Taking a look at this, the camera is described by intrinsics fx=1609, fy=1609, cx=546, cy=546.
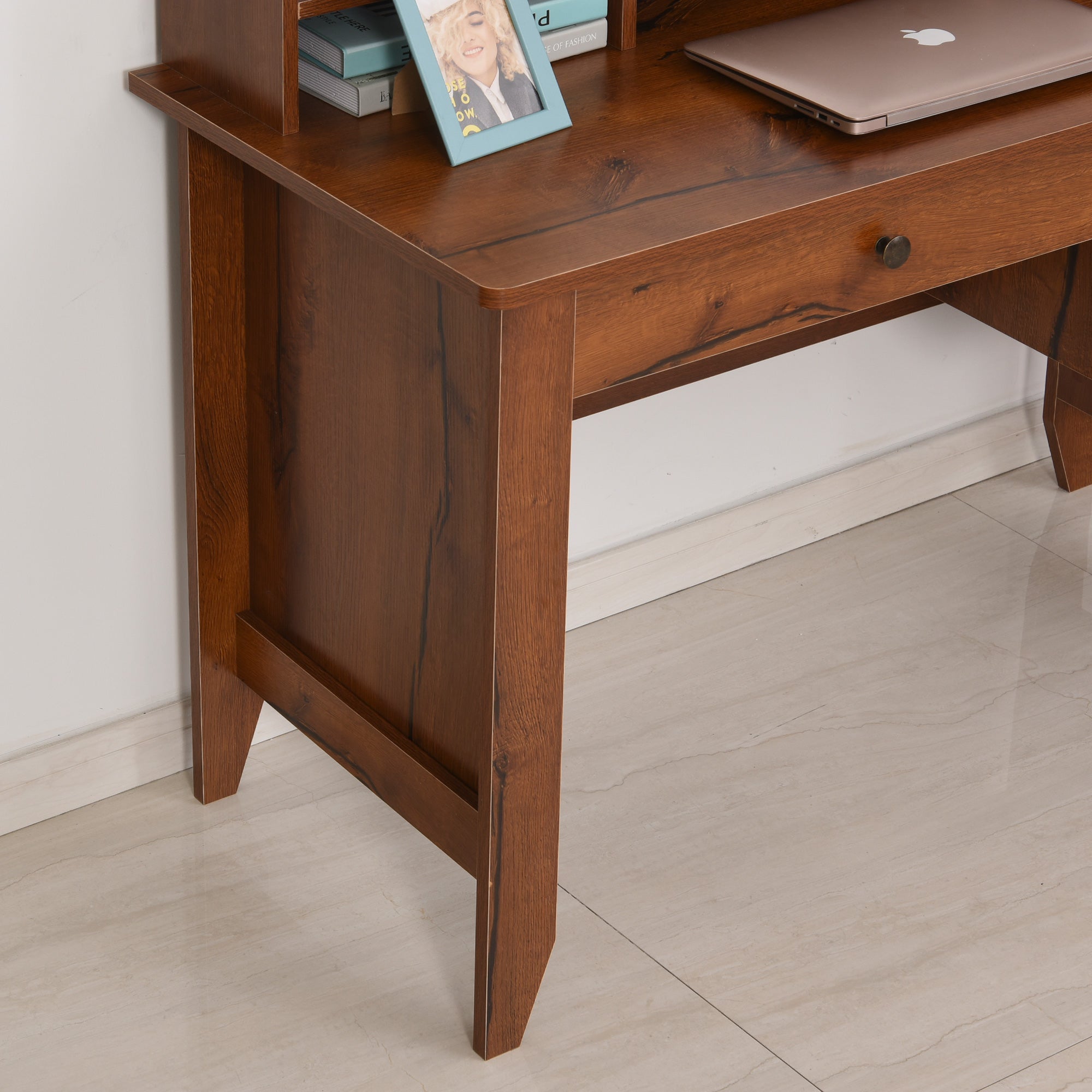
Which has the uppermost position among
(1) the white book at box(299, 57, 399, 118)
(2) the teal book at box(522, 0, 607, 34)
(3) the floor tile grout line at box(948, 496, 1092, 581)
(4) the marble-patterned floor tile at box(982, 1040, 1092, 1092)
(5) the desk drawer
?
(2) the teal book at box(522, 0, 607, 34)

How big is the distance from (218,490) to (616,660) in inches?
24.8

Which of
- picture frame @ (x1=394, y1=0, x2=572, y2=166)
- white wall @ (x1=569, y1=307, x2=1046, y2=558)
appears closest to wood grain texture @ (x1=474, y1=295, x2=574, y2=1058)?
picture frame @ (x1=394, y1=0, x2=572, y2=166)

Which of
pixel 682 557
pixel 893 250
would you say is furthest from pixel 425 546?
pixel 682 557

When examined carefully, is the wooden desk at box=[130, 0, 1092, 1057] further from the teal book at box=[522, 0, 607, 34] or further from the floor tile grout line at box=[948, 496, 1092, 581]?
the floor tile grout line at box=[948, 496, 1092, 581]

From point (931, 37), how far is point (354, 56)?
21.3 inches

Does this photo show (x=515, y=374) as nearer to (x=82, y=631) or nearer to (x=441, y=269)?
(x=441, y=269)

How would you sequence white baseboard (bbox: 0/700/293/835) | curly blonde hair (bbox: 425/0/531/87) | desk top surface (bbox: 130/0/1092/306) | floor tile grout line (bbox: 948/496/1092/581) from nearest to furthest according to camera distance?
desk top surface (bbox: 130/0/1092/306) → curly blonde hair (bbox: 425/0/531/87) → white baseboard (bbox: 0/700/293/835) → floor tile grout line (bbox: 948/496/1092/581)

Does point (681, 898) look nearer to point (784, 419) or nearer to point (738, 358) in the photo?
point (738, 358)

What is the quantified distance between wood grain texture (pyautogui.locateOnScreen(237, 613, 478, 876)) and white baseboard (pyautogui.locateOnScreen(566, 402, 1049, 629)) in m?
0.48

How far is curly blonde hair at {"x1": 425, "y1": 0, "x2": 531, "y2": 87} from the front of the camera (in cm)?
128

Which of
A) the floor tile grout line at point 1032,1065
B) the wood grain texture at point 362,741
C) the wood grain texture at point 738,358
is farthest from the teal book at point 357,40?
the floor tile grout line at point 1032,1065

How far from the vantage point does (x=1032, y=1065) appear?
1492 mm

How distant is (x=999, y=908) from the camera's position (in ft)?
5.48

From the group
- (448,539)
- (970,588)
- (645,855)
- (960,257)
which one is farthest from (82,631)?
(970,588)
